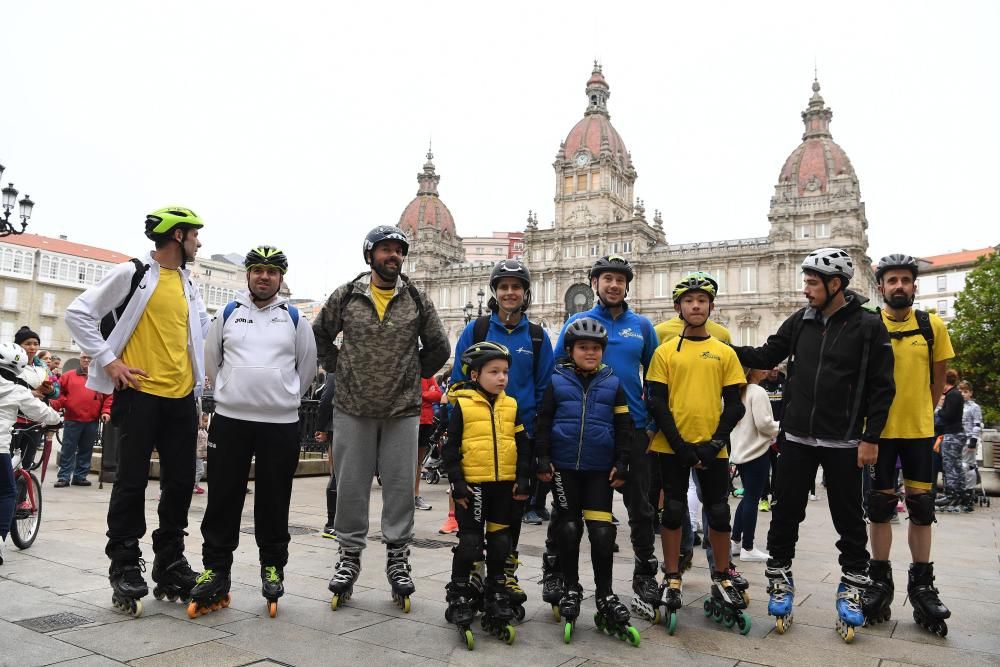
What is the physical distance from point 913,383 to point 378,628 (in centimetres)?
386

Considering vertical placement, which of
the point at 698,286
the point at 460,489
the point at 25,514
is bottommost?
the point at 25,514

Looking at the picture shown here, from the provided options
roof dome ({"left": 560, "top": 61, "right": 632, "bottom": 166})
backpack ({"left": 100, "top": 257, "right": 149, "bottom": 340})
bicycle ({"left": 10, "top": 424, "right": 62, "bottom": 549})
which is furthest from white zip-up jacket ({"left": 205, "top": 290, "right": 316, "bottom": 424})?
roof dome ({"left": 560, "top": 61, "right": 632, "bottom": 166})

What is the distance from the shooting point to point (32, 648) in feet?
10.5

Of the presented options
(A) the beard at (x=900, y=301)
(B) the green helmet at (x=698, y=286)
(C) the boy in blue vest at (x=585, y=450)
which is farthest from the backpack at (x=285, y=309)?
(A) the beard at (x=900, y=301)

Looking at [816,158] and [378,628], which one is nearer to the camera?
[378,628]

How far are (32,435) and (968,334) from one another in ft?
127

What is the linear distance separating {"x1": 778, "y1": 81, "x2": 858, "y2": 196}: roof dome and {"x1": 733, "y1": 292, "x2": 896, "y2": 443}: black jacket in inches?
2466

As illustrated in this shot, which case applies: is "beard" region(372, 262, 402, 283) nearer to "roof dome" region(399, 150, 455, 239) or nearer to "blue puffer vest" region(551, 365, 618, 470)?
"blue puffer vest" region(551, 365, 618, 470)

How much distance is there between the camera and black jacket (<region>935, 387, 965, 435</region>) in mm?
10320

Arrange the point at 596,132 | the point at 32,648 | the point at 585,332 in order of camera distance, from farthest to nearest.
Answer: the point at 596,132
the point at 585,332
the point at 32,648

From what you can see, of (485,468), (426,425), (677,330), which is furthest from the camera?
(426,425)

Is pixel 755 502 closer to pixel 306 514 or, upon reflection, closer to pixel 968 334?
pixel 306 514

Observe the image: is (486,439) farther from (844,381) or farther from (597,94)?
(597,94)

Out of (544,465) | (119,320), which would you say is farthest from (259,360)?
(544,465)
